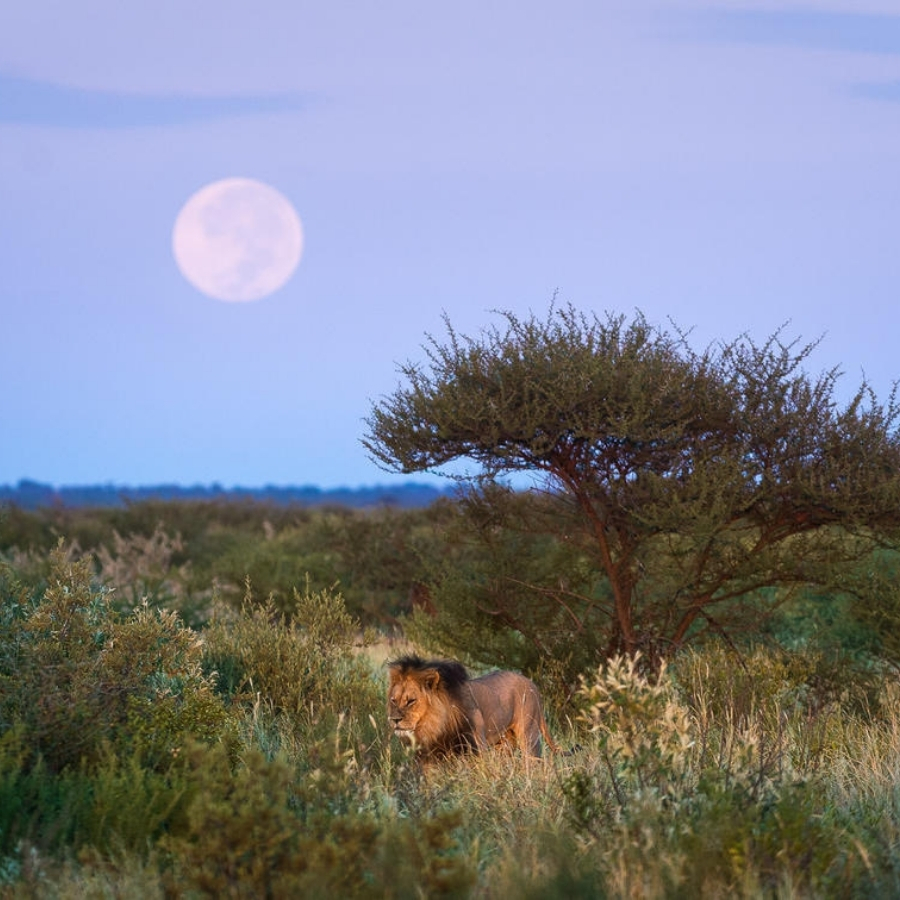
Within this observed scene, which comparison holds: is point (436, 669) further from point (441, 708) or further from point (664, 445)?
point (664, 445)

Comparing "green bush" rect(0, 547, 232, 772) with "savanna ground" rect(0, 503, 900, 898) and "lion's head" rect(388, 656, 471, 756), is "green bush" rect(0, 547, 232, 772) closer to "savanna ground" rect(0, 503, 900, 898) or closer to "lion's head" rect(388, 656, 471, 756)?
"savanna ground" rect(0, 503, 900, 898)

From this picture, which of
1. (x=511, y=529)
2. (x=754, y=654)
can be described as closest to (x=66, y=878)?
(x=511, y=529)

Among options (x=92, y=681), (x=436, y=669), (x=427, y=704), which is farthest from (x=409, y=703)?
(x=92, y=681)

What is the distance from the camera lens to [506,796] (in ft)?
25.0

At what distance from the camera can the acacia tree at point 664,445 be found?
35.8ft

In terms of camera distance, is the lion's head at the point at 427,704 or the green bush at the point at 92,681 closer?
the green bush at the point at 92,681

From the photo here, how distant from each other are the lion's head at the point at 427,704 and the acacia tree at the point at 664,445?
273 centimetres

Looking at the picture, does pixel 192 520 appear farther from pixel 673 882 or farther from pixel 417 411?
pixel 673 882

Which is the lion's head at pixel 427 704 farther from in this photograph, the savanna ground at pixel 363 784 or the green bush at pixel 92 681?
the green bush at pixel 92 681

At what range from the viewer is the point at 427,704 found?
855cm

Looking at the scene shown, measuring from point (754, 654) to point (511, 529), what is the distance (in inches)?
108

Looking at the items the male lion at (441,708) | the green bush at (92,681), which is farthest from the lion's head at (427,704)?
the green bush at (92,681)

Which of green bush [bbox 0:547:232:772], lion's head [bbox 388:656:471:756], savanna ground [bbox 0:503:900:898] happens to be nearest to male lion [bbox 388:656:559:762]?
lion's head [bbox 388:656:471:756]

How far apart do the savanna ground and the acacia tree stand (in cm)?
113
